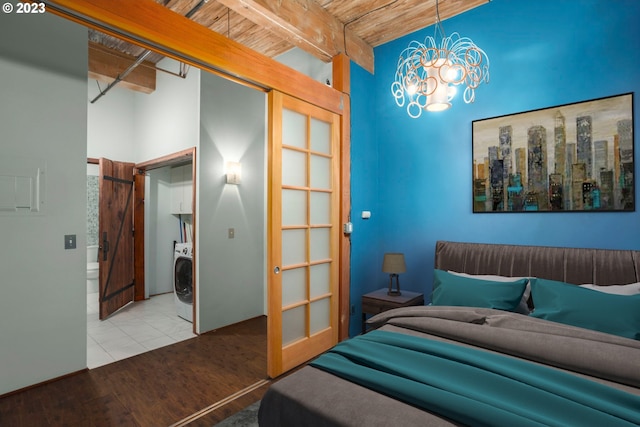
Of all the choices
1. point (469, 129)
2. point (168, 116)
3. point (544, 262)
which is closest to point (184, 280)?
point (168, 116)

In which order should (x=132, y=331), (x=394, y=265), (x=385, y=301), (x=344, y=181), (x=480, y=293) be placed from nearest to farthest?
1. (x=480, y=293)
2. (x=385, y=301)
3. (x=394, y=265)
4. (x=344, y=181)
5. (x=132, y=331)

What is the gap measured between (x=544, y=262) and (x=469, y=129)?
134 cm

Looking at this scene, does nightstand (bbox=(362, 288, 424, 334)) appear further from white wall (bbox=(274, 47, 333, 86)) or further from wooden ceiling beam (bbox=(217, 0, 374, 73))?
wooden ceiling beam (bbox=(217, 0, 374, 73))

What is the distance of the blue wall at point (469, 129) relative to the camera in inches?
95.8

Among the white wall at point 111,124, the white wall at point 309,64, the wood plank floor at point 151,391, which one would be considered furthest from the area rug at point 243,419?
the white wall at point 111,124

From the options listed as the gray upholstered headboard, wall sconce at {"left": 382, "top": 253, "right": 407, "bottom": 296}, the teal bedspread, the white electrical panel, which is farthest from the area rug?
the white electrical panel

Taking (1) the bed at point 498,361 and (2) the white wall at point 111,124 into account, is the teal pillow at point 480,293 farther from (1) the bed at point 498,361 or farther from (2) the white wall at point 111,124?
(2) the white wall at point 111,124

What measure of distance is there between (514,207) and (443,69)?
1.41 metres

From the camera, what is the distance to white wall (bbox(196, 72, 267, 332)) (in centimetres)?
364

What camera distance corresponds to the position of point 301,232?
2.90 metres

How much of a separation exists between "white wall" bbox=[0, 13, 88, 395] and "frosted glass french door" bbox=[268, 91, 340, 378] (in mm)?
1672

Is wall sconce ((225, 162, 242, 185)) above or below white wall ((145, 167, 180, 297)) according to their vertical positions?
above

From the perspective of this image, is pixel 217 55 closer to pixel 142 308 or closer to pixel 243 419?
pixel 243 419

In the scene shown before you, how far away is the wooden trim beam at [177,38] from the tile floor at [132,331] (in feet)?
8.93
